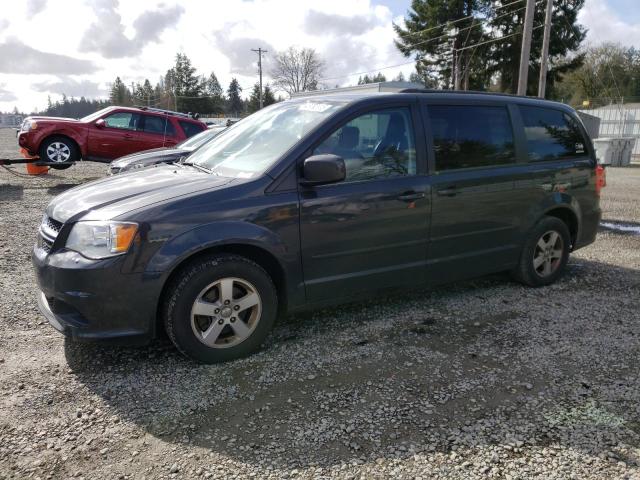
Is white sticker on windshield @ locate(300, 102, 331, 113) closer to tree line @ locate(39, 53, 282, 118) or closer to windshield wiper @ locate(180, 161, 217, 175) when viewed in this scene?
windshield wiper @ locate(180, 161, 217, 175)

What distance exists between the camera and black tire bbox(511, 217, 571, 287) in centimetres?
482

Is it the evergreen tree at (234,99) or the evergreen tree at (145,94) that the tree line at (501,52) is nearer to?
the evergreen tree at (234,99)

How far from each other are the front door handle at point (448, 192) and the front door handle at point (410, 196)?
0.19m

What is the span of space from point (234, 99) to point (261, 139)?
10825 centimetres

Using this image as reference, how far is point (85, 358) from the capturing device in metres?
3.39

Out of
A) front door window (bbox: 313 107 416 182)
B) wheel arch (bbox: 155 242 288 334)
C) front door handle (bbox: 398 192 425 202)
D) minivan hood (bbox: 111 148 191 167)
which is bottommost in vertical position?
wheel arch (bbox: 155 242 288 334)

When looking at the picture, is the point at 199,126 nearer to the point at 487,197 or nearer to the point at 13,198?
the point at 13,198

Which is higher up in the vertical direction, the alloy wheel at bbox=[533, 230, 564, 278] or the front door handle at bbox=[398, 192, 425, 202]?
the front door handle at bbox=[398, 192, 425, 202]

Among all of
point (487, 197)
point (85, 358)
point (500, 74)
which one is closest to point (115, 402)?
point (85, 358)

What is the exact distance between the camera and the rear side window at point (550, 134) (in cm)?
471

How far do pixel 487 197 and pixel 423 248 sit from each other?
0.82 meters

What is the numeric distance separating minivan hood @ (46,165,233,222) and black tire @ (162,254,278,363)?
50 cm

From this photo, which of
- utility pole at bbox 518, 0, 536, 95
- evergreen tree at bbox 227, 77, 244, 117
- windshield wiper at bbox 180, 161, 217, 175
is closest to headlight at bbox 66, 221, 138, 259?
windshield wiper at bbox 180, 161, 217, 175

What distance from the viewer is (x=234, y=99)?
350ft
